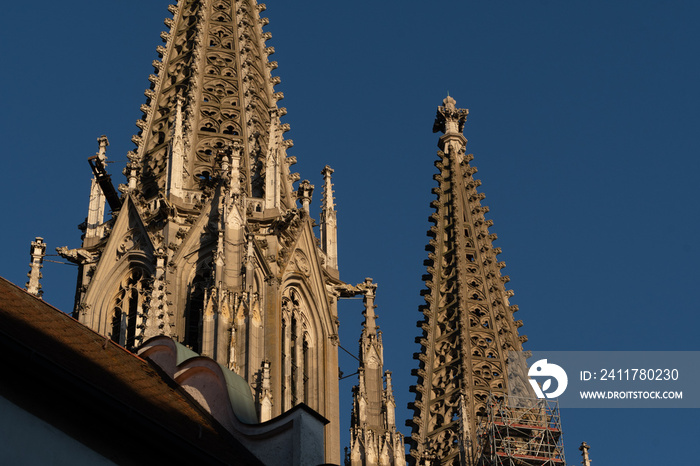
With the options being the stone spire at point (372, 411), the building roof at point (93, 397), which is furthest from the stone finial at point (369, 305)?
the building roof at point (93, 397)

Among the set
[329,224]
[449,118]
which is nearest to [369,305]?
[329,224]

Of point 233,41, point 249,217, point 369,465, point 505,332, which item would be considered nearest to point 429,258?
point 505,332

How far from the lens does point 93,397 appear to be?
16.2m

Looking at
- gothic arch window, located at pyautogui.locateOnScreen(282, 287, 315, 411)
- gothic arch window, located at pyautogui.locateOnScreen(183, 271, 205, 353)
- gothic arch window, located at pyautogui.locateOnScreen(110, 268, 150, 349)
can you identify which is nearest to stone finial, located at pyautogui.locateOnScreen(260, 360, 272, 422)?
gothic arch window, located at pyautogui.locateOnScreen(282, 287, 315, 411)

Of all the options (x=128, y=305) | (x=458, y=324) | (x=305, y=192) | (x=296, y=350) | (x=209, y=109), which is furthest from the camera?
(x=458, y=324)

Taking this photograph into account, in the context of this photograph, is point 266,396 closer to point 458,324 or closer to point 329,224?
point 329,224

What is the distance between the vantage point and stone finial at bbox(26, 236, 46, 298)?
39.9m

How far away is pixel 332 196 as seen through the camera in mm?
45188

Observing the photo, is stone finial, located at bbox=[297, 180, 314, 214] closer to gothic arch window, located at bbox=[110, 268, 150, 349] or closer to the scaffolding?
gothic arch window, located at bbox=[110, 268, 150, 349]

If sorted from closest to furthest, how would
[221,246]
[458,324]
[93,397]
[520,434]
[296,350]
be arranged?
[93,397] < [221,246] < [296,350] < [520,434] < [458,324]

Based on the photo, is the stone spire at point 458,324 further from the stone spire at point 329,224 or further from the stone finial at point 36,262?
the stone finial at point 36,262

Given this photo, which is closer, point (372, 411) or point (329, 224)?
point (372, 411)

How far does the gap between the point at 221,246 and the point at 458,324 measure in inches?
681

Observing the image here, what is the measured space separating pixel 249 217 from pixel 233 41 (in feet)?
33.9
